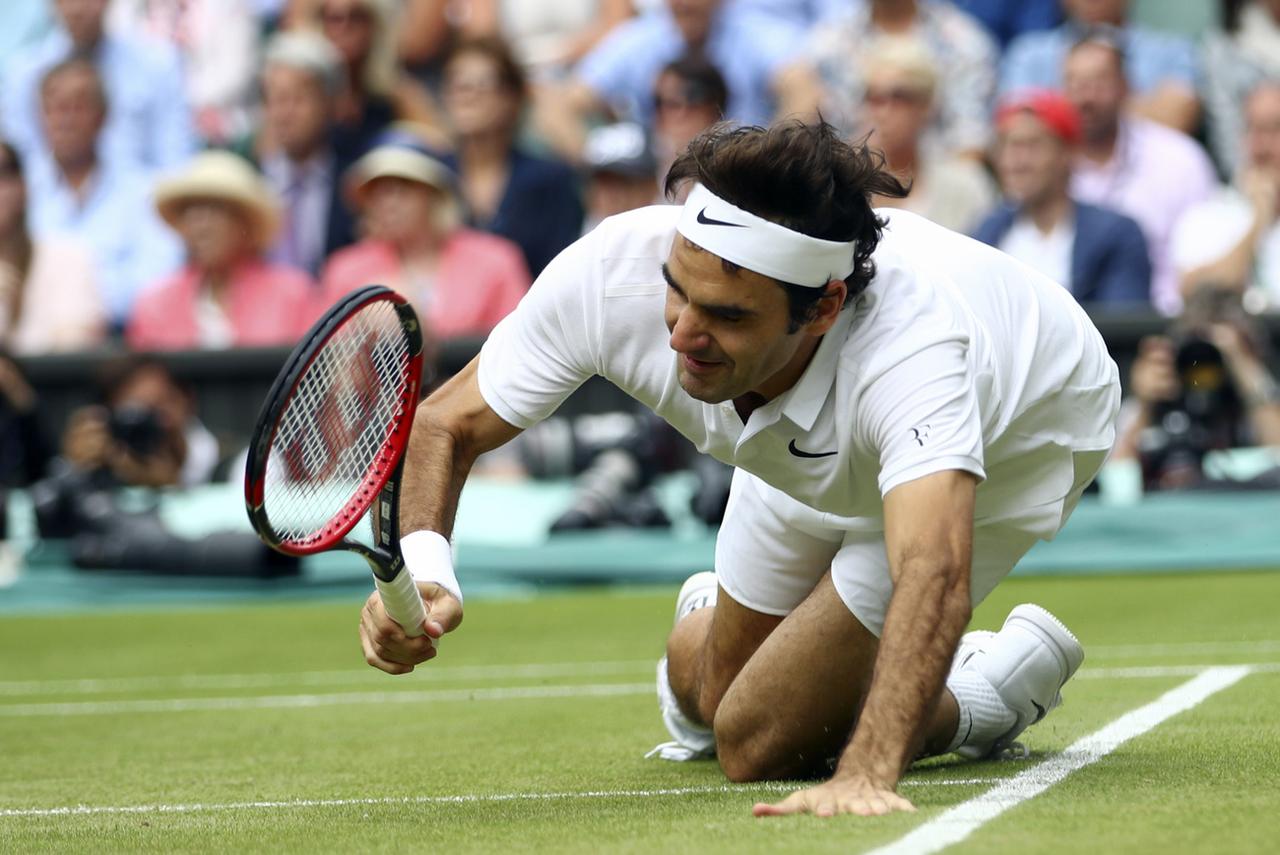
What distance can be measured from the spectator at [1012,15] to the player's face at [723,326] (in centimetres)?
955

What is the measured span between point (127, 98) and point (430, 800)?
1129cm

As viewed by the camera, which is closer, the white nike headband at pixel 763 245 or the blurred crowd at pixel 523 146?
the white nike headband at pixel 763 245

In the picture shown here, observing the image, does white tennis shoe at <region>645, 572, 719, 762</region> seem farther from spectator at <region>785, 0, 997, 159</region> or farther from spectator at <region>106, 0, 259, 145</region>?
spectator at <region>106, 0, 259, 145</region>

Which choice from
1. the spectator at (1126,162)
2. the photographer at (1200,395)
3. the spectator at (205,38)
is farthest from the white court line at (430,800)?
the spectator at (205,38)

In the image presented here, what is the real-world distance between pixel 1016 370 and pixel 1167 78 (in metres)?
9.01

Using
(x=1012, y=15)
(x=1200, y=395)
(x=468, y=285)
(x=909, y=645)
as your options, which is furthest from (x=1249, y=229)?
(x=909, y=645)

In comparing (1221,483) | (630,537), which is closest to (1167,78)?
(1221,483)

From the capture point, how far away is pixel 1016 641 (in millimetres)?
4746

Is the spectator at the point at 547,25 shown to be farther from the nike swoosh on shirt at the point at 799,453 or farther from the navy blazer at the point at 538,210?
the nike swoosh on shirt at the point at 799,453

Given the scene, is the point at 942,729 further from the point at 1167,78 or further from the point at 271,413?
the point at 1167,78

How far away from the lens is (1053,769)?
14.4 feet

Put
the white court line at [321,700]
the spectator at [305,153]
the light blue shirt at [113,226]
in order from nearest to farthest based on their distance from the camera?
the white court line at [321,700] → the spectator at [305,153] → the light blue shirt at [113,226]

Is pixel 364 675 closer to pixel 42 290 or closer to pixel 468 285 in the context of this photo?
pixel 468 285

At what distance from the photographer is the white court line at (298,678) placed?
290 inches
